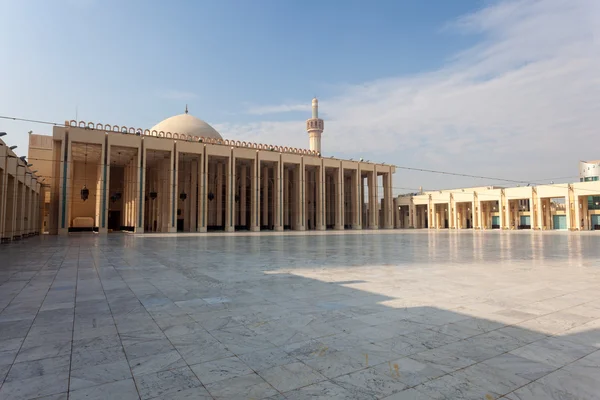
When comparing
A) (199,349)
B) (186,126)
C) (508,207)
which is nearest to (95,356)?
(199,349)

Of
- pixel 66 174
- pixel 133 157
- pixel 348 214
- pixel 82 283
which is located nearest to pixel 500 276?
pixel 82 283

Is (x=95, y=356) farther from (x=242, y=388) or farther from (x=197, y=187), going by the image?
(x=197, y=187)

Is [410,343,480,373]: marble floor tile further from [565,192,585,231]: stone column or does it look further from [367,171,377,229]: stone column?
[565,192,585,231]: stone column

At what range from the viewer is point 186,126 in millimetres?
48375

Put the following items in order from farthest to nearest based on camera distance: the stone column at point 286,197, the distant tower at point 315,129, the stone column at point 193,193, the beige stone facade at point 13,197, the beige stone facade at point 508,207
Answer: the distant tower at point 315,129 → the stone column at point 286,197 → the beige stone facade at point 508,207 → the stone column at point 193,193 → the beige stone facade at point 13,197

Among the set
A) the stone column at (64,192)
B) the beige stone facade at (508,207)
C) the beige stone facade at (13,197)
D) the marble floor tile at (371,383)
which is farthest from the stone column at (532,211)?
the beige stone facade at (13,197)

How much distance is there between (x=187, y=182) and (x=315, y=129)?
984 inches

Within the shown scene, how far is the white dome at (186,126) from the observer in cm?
4783

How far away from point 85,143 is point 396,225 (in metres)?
48.9

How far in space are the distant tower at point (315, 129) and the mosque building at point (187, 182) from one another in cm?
19

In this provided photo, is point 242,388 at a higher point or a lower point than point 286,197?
lower

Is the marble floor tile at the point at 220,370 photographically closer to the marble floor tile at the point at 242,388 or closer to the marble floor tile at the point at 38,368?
the marble floor tile at the point at 242,388

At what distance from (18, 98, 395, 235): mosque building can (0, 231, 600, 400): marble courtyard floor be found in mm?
29939

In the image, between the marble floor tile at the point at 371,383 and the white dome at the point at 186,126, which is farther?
the white dome at the point at 186,126
